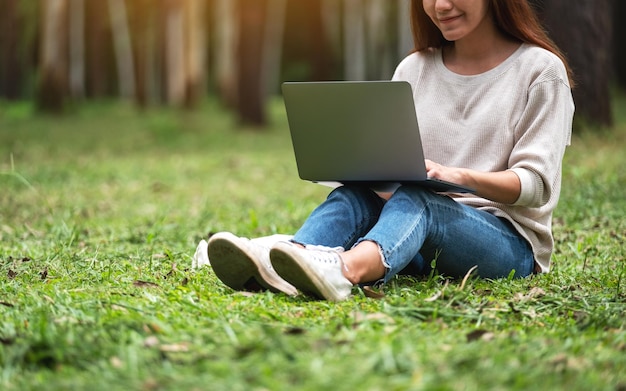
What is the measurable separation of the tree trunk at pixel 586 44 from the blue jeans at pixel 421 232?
454 centimetres

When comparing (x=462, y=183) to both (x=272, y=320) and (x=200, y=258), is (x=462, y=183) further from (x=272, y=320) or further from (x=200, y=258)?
(x=200, y=258)

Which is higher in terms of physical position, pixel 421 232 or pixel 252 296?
pixel 421 232

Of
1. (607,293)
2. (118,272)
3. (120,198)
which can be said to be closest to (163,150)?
(120,198)

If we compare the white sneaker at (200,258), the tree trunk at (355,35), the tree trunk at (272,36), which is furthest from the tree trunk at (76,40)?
the white sneaker at (200,258)

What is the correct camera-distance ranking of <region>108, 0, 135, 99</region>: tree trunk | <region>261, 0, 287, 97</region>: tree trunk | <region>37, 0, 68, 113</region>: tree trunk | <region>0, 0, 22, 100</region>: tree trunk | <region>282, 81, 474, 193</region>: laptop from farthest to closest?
<region>108, 0, 135, 99</region>: tree trunk
<region>261, 0, 287, 97</region>: tree trunk
<region>0, 0, 22, 100</region>: tree trunk
<region>37, 0, 68, 113</region>: tree trunk
<region>282, 81, 474, 193</region>: laptop

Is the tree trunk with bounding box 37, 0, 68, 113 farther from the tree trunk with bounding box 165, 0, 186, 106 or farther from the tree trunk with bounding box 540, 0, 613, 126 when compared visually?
the tree trunk with bounding box 540, 0, 613, 126

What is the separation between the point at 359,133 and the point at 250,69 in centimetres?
1355

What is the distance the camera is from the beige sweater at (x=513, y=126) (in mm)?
3244

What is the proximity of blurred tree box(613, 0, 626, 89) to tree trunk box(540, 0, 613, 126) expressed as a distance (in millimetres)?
14888

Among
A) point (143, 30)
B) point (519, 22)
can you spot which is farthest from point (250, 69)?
point (143, 30)

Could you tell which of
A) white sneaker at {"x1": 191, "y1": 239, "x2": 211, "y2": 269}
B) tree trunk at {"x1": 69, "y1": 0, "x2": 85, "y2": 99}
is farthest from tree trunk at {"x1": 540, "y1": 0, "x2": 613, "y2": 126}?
tree trunk at {"x1": 69, "y1": 0, "x2": 85, "y2": 99}

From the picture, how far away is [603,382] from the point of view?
212 cm

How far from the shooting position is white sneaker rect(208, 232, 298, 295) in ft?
10.1

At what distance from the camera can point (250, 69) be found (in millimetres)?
16484
